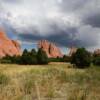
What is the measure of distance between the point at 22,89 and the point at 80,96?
11.0 feet

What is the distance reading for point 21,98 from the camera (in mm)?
10695

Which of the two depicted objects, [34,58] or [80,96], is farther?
[34,58]

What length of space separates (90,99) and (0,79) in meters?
7.04

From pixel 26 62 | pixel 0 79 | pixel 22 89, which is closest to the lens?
pixel 22 89

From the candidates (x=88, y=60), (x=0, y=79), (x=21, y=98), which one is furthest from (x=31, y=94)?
(x=88, y=60)

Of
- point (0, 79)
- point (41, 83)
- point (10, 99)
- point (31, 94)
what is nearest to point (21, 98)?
point (10, 99)

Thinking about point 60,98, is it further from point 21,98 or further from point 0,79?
point 0,79

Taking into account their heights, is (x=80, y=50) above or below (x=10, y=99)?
above

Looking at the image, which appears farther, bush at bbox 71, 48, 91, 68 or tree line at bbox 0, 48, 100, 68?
tree line at bbox 0, 48, 100, 68

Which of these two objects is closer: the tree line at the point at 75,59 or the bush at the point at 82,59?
the bush at the point at 82,59

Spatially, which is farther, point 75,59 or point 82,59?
point 75,59

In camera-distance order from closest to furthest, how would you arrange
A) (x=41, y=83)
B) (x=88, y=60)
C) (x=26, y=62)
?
(x=41, y=83) < (x=88, y=60) < (x=26, y=62)

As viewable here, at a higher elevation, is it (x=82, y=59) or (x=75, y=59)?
(x=75, y=59)

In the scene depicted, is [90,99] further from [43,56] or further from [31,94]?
[43,56]
